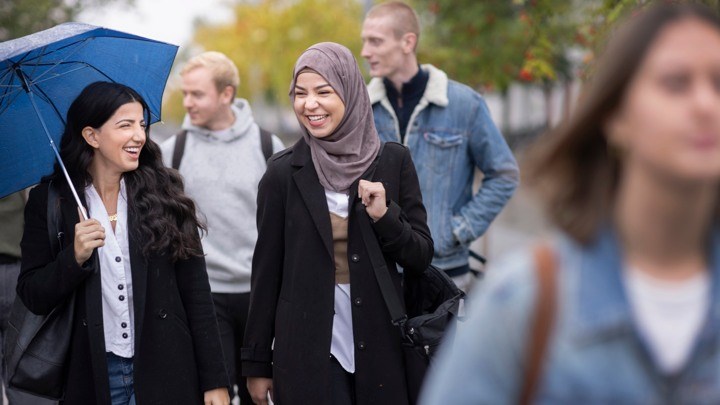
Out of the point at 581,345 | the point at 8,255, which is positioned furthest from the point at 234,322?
the point at 581,345

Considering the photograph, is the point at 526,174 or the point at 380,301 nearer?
the point at 526,174

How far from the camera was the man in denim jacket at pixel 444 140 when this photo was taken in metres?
6.14

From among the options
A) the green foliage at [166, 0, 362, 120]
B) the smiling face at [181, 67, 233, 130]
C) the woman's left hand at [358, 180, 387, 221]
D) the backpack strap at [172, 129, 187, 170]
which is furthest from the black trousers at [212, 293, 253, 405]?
the green foliage at [166, 0, 362, 120]

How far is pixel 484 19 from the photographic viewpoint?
18234mm

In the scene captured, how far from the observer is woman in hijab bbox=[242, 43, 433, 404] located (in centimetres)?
458

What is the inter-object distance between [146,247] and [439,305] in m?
1.19

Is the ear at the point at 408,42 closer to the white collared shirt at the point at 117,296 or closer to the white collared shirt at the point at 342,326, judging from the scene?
the white collared shirt at the point at 342,326

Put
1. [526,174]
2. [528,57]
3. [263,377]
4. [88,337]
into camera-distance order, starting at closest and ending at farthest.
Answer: [526,174], [88,337], [263,377], [528,57]

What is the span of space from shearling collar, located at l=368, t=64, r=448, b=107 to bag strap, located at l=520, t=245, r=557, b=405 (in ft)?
13.6

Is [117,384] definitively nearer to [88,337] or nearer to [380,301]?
[88,337]

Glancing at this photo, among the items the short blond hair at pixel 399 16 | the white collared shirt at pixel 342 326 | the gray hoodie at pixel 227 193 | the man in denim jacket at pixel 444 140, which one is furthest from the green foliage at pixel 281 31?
the white collared shirt at pixel 342 326

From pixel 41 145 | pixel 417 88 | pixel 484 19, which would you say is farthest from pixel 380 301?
pixel 484 19

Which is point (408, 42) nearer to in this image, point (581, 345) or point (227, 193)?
point (227, 193)

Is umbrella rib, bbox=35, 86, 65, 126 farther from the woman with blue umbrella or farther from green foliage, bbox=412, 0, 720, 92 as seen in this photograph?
green foliage, bbox=412, 0, 720, 92
